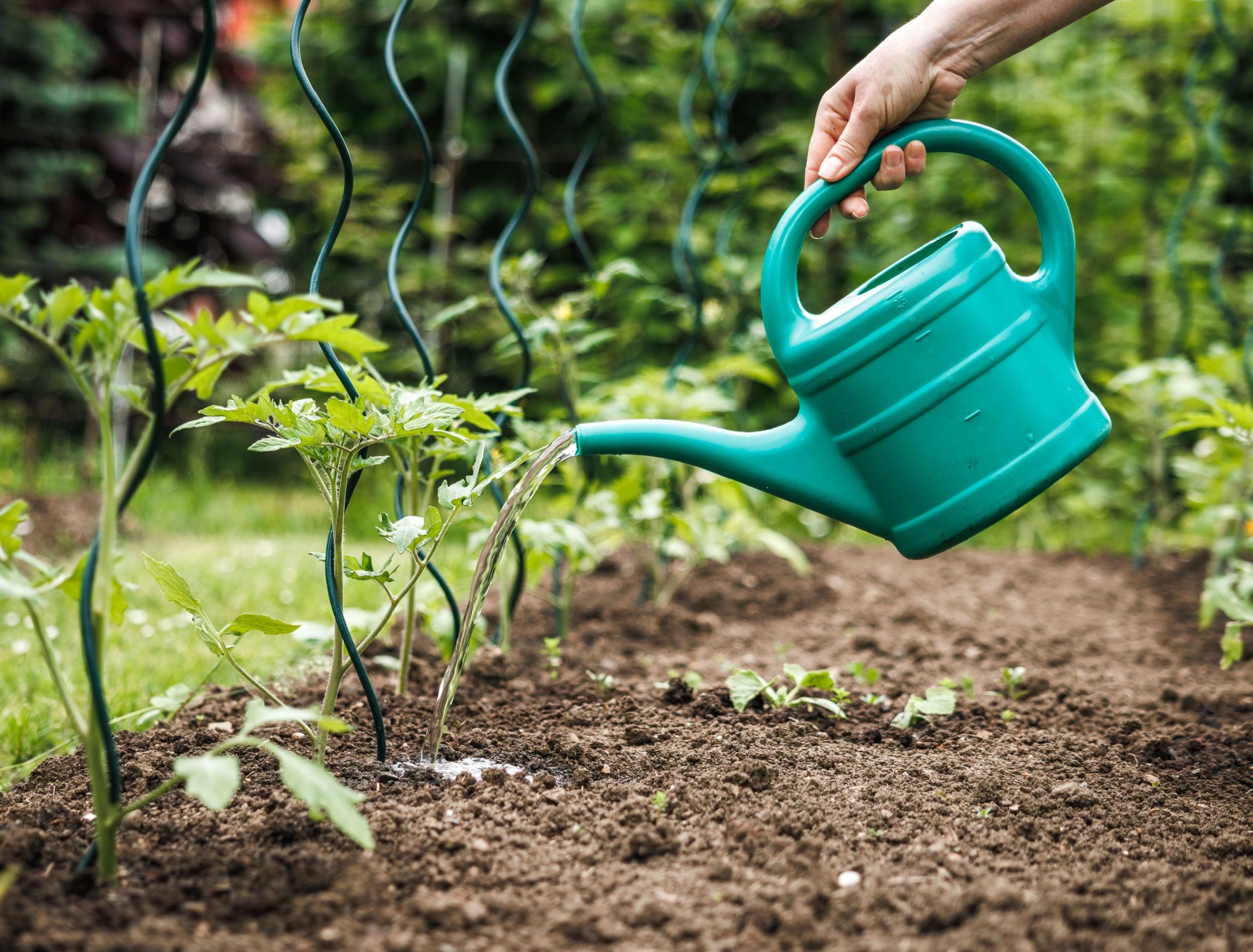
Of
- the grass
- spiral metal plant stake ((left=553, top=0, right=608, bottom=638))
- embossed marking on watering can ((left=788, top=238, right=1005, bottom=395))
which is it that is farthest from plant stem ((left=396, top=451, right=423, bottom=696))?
embossed marking on watering can ((left=788, top=238, right=1005, bottom=395))

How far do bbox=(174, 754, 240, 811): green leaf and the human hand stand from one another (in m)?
1.00

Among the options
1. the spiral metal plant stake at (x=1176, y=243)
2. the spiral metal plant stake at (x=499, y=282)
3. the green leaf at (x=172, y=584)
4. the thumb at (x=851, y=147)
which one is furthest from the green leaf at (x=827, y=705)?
the spiral metal plant stake at (x=1176, y=243)

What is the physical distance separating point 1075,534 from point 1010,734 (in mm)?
2201

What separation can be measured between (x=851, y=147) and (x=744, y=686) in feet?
2.65

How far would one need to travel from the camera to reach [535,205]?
425 centimetres

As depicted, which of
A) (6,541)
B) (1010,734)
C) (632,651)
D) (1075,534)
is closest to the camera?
(6,541)

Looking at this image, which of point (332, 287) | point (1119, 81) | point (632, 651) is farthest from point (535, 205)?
point (632, 651)

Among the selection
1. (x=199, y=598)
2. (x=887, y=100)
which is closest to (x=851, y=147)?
(x=887, y=100)

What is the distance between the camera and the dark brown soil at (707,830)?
0.96 meters

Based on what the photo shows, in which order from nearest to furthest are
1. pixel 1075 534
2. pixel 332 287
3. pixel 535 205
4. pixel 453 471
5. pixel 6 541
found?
pixel 6 541 → pixel 453 471 → pixel 1075 534 → pixel 535 205 → pixel 332 287

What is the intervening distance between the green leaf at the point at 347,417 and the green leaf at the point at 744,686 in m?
0.73

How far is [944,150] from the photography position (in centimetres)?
134

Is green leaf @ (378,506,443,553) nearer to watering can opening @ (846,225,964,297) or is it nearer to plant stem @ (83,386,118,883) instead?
plant stem @ (83,386,118,883)

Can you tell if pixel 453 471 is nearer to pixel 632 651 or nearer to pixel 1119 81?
pixel 632 651
